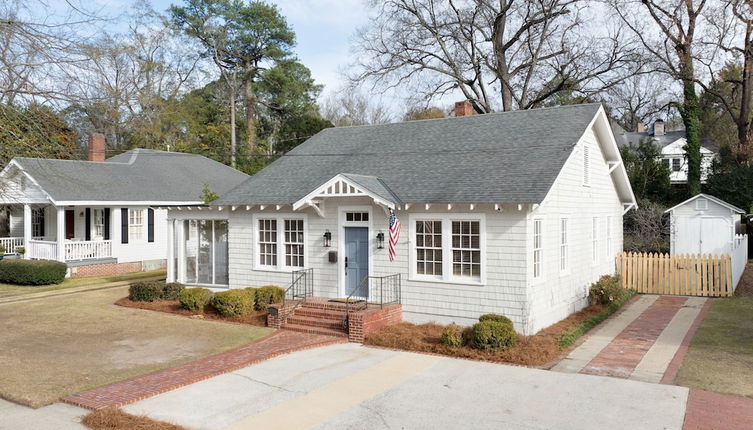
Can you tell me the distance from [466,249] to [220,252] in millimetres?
8899

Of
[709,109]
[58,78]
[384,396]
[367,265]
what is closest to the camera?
[58,78]

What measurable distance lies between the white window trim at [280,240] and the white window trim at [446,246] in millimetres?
3355

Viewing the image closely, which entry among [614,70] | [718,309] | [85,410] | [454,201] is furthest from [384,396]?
[614,70]

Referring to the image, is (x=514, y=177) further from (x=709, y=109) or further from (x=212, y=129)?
(x=709, y=109)

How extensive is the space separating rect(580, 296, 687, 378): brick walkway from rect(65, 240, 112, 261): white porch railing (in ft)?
73.2

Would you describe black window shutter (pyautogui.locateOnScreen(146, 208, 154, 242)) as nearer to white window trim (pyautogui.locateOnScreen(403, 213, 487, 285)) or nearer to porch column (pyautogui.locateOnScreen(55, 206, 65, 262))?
porch column (pyautogui.locateOnScreen(55, 206, 65, 262))

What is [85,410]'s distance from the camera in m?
8.99

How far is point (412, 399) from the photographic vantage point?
945 cm

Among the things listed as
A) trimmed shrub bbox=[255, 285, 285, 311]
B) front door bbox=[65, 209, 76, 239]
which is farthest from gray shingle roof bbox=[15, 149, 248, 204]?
trimmed shrub bbox=[255, 285, 285, 311]

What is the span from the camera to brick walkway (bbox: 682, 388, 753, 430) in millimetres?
8148

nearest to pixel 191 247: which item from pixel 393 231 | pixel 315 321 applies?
pixel 315 321

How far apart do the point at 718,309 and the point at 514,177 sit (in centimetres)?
843

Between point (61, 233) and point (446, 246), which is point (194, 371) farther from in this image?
point (61, 233)

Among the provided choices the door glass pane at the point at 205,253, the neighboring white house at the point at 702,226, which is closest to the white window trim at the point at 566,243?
the door glass pane at the point at 205,253
